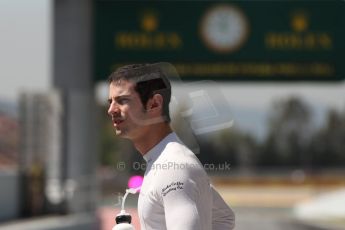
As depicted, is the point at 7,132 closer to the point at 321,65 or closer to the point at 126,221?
the point at 321,65

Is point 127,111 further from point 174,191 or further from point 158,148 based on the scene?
point 174,191

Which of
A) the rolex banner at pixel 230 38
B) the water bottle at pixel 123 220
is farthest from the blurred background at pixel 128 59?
the water bottle at pixel 123 220

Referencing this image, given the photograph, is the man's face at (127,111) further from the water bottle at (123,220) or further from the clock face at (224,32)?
the clock face at (224,32)

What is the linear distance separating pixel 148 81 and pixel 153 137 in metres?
0.16

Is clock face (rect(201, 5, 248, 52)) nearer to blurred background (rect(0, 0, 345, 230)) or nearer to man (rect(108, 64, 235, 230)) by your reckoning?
blurred background (rect(0, 0, 345, 230))

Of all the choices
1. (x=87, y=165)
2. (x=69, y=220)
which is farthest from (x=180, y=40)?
(x=69, y=220)

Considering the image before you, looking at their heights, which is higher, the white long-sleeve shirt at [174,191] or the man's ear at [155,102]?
the man's ear at [155,102]

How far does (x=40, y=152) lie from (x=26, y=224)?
109 inches

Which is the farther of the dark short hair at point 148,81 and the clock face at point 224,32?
the clock face at point 224,32

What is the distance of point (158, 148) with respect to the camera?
250 cm

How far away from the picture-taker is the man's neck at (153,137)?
2.50 meters

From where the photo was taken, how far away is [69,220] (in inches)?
695

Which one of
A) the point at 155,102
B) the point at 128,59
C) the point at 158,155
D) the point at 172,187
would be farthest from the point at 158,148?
the point at 128,59

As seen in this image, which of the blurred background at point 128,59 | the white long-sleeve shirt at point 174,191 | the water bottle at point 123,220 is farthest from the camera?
the blurred background at point 128,59
